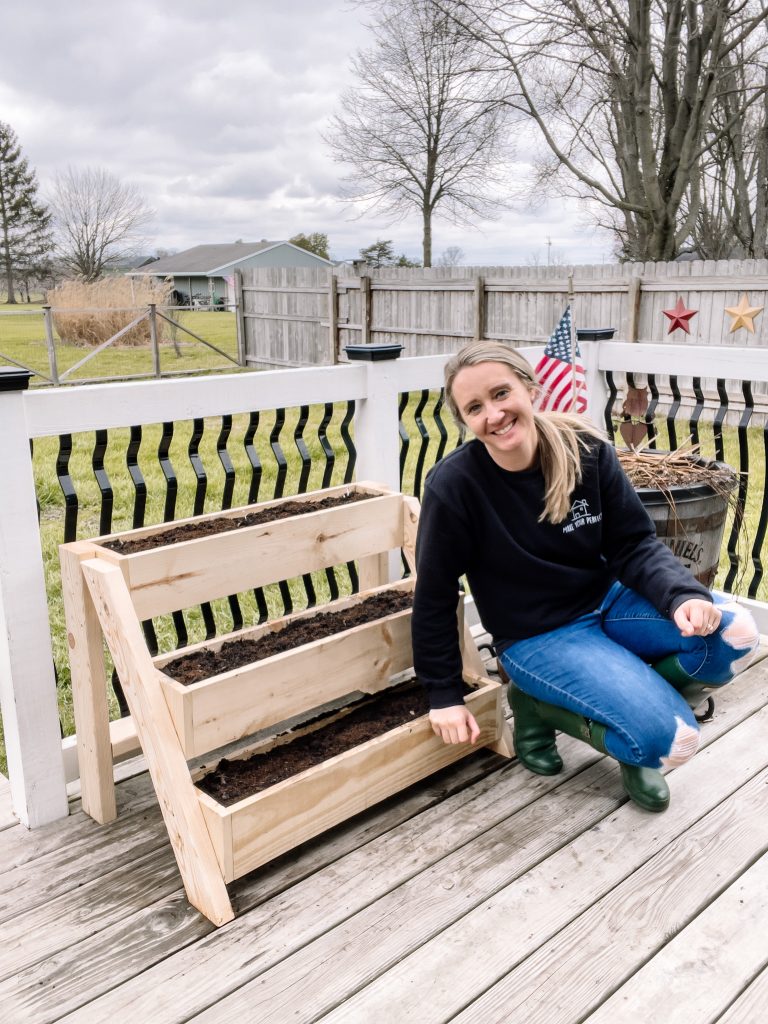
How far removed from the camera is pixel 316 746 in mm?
2111

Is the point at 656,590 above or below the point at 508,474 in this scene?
below

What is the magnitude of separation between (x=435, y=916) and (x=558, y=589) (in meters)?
0.82

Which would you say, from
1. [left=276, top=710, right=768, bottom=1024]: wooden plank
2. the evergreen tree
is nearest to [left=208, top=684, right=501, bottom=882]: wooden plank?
[left=276, top=710, right=768, bottom=1024]: wooden plank

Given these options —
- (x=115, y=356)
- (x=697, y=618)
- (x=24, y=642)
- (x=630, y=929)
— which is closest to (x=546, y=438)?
(x=697, y=618)

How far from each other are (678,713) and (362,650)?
2.56ft

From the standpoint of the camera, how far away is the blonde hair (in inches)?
77.8

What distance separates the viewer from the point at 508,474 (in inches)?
80.5

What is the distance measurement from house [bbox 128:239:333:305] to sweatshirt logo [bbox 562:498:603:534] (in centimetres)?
4582

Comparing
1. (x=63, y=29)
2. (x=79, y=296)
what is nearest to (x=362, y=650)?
(x=79, y=296)

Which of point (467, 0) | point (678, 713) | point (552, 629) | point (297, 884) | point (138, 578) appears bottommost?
point (297, 884)

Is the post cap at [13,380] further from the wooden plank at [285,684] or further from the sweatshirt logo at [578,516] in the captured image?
the sweatshirt logo at [578,516]

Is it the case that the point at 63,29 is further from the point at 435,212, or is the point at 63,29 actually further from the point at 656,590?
the point at 656,590

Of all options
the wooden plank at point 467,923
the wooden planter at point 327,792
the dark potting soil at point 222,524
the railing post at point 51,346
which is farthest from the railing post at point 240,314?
the wooden plank at point 467,923

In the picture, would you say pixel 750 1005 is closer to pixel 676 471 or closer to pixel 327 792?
pixel 327 792
